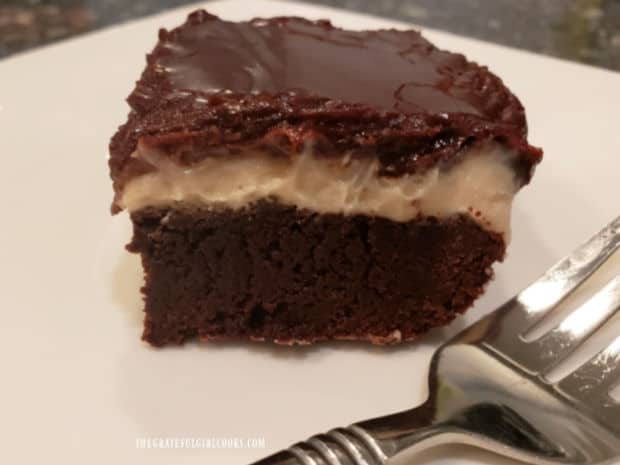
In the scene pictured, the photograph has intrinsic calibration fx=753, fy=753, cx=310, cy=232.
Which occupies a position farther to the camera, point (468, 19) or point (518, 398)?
point (468, 19)

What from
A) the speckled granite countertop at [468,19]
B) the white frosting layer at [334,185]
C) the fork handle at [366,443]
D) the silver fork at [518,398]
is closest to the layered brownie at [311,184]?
the white frosting layer at [334,185]

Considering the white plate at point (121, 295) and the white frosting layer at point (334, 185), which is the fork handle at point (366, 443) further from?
the white frosting layer at point (334, 185)

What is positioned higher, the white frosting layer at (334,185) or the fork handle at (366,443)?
the white frosting layer at (334,185)

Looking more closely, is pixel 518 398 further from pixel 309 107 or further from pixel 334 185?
pixel 309 107

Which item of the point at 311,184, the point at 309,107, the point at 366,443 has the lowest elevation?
the point at 366,443

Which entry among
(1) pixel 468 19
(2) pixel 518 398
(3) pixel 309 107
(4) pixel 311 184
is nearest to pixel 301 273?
(4) pixel 311 184

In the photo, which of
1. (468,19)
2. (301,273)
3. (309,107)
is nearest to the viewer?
(309,107)

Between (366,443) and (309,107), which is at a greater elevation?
(309,107)
